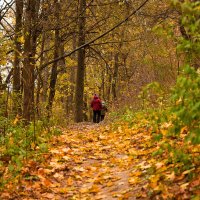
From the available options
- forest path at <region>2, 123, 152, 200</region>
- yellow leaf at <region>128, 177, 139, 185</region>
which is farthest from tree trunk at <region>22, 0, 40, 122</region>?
yellow leaf at <region>128, 177, 139, 185</region>

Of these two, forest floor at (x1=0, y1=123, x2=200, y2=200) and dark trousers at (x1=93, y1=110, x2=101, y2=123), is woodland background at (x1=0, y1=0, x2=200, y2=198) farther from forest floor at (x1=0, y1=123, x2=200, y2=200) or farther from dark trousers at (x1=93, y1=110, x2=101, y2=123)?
dark trousers at (x1=93, y1=110, x2=101, y2=123)

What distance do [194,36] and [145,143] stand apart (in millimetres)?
4094

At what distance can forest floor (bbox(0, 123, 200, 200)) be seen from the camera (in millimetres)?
4574

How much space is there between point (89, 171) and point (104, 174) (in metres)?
0.58

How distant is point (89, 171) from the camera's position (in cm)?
701

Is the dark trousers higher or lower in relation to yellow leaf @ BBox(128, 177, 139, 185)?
higher

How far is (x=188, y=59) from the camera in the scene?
402 centimetres

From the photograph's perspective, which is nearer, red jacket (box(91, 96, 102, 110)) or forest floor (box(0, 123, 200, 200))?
forest floor (box(0, 123, 200, 200))

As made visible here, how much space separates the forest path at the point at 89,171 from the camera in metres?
5.55

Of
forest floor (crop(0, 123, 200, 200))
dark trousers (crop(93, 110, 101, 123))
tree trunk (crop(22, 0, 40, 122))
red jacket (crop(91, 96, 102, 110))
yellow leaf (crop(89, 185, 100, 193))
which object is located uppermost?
tree trunk (crop(22, 0, 40, 122))

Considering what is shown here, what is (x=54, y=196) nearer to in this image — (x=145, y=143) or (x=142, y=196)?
(x=142, y=196)

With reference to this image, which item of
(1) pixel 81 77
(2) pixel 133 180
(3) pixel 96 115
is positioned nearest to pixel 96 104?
(3) pixel 96 115

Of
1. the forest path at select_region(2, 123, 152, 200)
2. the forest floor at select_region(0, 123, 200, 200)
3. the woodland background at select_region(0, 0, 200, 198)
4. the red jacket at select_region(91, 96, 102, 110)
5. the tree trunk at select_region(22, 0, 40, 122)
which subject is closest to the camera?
the woodland background at select_region(0, 0, 200, 198)

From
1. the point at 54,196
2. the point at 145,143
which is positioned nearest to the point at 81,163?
the point at 145,143
